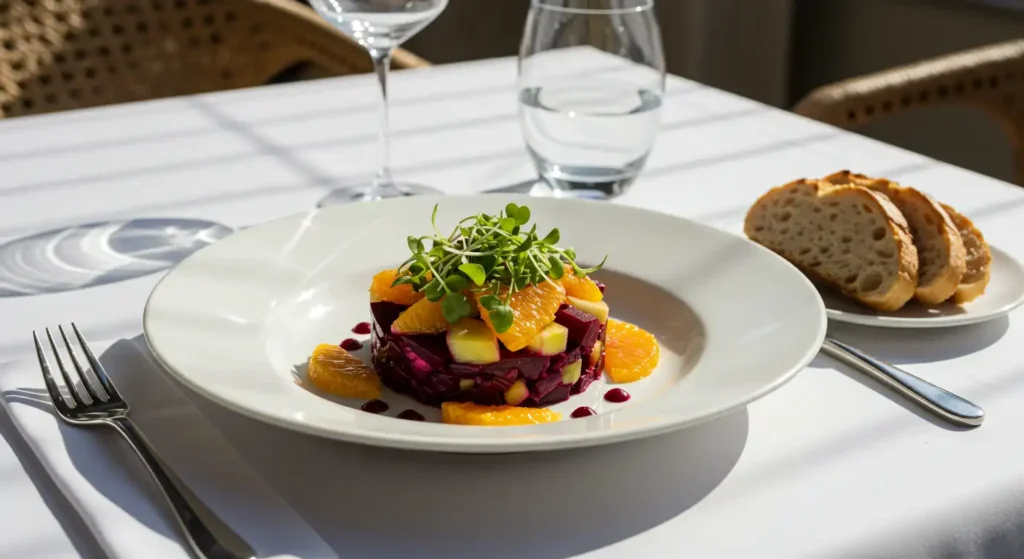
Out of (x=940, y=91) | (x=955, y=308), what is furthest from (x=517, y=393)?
(x=940, y=91)

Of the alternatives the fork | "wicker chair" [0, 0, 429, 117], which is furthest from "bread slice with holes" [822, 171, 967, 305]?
"wicker chair" [0, 0, 429, 117]

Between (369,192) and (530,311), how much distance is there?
1.75 ft

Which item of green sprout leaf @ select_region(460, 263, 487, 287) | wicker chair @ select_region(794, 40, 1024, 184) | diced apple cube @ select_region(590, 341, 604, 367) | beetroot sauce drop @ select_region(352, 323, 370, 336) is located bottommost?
wicker chair @ select_region(794, 40, 1024, 184)

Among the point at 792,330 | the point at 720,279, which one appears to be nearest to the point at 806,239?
the point at 720,279

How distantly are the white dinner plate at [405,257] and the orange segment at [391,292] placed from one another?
8 centimetres

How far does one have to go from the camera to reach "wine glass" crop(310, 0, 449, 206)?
112 cm

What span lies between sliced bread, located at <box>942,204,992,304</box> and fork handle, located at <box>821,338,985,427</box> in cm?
12

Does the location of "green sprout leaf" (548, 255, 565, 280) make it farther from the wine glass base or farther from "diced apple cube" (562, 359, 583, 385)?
the wine glass base

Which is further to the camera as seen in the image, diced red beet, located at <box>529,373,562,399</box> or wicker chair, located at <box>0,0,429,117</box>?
wicker chair, located at <box>0,0,429,117</box>

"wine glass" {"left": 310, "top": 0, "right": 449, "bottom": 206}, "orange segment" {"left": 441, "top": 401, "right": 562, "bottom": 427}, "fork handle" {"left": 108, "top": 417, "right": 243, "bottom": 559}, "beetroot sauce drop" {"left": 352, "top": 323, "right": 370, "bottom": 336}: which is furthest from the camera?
"wine glass" {"left": 310, "top": 0, "right": 449, "bottom": 206}

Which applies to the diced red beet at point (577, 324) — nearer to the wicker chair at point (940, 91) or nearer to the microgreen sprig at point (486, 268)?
the microgreen sprig at point (486, 268)

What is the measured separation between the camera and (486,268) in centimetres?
79

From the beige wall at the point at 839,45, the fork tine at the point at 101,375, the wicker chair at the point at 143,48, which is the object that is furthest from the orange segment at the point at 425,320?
the beige wall at the point at 839,45

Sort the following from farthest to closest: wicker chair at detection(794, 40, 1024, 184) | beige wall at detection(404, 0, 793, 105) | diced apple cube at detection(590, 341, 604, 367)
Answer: beige wall at detection(404, 0, 793, 105) < wicker chair at detection(794, 40, 1024, 184) < diced apple cube at detection(590, 341, 604, 367)
